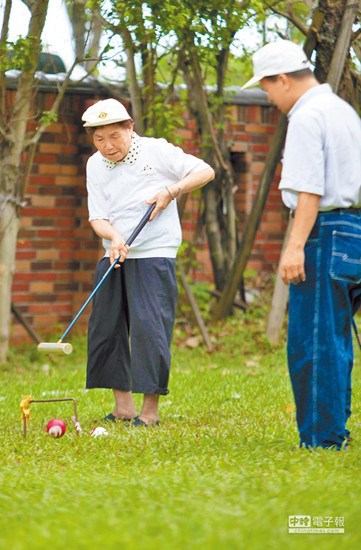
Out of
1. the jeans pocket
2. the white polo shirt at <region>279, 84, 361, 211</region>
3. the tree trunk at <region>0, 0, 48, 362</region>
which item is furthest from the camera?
the tree trunk at <region>0, 0, 48, 362</region>

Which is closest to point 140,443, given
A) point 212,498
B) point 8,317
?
point 212,498

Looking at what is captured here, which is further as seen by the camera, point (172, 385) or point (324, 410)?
point (172, 385)

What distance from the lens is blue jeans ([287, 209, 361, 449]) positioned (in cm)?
496

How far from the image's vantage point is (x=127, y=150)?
20.2ft

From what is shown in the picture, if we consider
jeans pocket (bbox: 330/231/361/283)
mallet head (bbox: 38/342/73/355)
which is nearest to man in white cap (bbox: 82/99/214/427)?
mallet head (bbox: 38/342/73/355)

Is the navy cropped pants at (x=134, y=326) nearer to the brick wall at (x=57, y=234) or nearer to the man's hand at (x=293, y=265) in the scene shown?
the man's hand at (x=293, y=265)

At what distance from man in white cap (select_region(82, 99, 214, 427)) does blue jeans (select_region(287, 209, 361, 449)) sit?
1.21 metres

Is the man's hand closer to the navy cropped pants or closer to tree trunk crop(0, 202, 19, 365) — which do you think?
the navy cropped pants

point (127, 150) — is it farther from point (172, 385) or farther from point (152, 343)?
point (172, 385)

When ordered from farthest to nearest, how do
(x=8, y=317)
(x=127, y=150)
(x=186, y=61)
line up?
(x=186, y=61) < (x=8, y=317) < (x=127, y=150)

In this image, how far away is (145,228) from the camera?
6.14m

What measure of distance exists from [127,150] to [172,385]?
2332mm

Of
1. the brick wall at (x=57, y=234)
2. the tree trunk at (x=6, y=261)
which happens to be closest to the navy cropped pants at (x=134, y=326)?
the tree trunk at (x=6, y=261)

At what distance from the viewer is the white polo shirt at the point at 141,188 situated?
6156 mm
